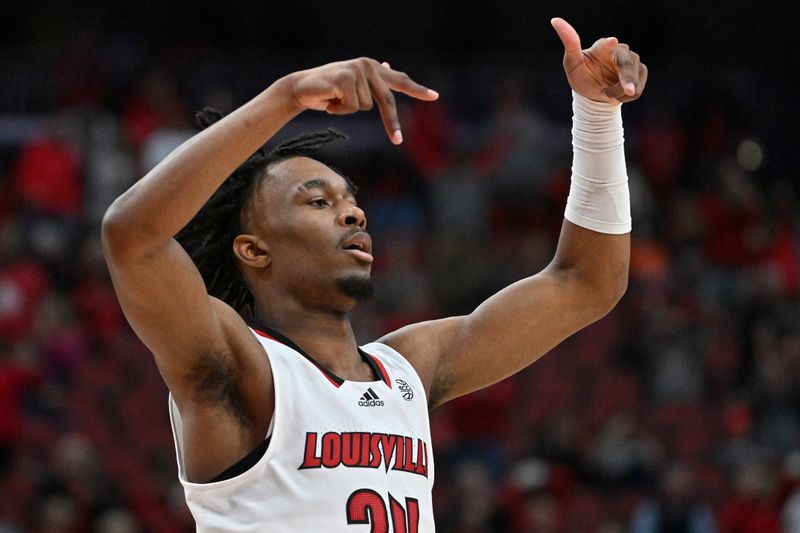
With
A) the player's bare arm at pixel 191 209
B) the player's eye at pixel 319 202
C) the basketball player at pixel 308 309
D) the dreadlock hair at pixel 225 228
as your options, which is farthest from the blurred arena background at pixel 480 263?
the player's bare arm at pixel 191 209

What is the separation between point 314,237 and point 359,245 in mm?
151

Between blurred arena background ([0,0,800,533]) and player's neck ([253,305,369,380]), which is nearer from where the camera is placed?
player's neck ([253,305,369,380])

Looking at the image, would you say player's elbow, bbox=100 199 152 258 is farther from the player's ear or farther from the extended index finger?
the player's ear

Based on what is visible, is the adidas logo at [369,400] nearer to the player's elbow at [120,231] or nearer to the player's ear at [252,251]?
the player's ear at [252,251]

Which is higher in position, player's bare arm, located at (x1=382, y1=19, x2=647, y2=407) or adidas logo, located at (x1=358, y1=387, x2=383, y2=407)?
player's bare arm, located at (x1=382, y1=19, x2=647, y2=407)

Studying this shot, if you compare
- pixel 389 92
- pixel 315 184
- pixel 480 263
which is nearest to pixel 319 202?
pixel 315 184

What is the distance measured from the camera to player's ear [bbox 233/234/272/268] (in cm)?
427

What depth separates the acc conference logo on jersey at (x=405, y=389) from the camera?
4227 millimetres

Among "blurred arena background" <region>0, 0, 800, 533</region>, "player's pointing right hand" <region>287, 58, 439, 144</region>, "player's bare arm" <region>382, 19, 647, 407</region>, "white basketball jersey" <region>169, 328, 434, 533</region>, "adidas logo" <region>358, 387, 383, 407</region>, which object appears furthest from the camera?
"blurred arena background" <region>0, 0, 800, 533</region>

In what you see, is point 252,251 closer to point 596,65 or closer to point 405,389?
point 405,389

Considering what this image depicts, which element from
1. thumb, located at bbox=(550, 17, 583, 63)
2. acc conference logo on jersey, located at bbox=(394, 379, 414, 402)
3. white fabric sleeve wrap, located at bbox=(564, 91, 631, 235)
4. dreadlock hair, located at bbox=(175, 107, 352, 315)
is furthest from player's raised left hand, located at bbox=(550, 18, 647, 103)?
acc conference logo on jersey, located at bbox=(394, 379, 414, 402)

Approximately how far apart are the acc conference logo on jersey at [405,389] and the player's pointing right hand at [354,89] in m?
1.10

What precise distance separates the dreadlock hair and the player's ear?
0.23 ft

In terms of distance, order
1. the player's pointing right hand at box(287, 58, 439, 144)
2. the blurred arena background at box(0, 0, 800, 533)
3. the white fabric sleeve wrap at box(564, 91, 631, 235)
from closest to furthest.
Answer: the player's pointing right hand at box(287, 58, 439, 144) < the white fabric sleeve wrap at box(564, 91, 631, 235) < the blurred arena background at box(0, 0, 800, 533)
